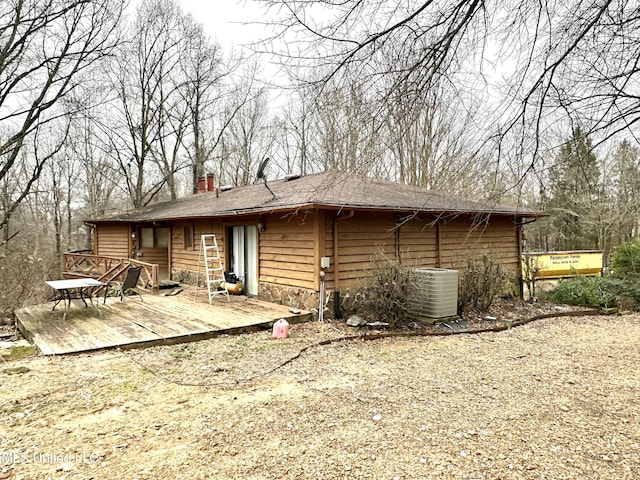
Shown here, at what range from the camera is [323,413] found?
3.61 metres

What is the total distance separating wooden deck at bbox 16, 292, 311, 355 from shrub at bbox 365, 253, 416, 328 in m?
1.41

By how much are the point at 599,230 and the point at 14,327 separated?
21270mm

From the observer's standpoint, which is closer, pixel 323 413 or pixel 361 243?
pixel 323 413

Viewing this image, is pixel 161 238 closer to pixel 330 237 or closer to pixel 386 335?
pixel 330 237

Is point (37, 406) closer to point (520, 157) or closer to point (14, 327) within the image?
point (520, 157)

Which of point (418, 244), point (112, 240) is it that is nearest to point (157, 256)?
point (112, 240)

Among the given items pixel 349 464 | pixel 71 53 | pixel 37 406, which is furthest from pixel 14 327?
pixel 349 464

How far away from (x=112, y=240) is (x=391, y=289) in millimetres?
13384

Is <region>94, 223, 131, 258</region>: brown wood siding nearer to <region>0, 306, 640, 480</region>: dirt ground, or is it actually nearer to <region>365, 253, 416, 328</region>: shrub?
<region>0, 306, 640, 480</region>: dirt ground

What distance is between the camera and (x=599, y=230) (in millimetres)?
18000

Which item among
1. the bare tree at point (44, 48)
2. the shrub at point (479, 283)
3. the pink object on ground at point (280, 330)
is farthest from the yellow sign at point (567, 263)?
the bare tree at point (44, 48)

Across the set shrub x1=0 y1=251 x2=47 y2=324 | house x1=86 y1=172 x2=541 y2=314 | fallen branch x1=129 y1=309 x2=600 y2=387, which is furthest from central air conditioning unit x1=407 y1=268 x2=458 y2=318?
shrub x1=0 y1=251 x2=47 y2=324

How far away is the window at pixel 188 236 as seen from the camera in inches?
485

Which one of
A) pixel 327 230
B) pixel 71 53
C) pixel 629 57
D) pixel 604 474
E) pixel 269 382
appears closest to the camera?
pixel 604 474
